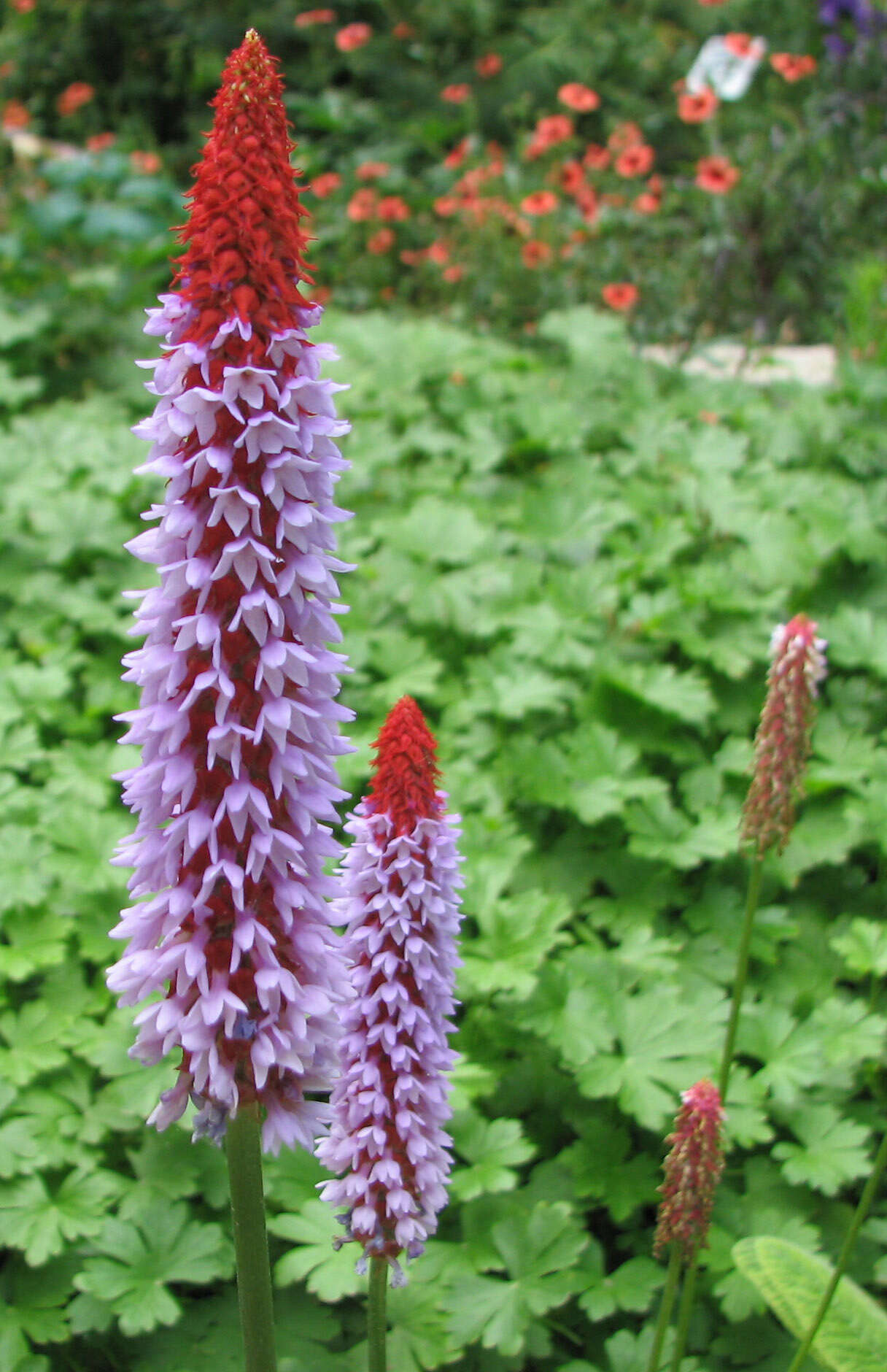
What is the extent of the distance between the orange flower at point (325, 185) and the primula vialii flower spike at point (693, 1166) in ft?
21.0

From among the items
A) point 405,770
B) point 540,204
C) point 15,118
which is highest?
point 15,118

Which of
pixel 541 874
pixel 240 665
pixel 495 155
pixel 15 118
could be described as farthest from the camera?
pixel 15 118

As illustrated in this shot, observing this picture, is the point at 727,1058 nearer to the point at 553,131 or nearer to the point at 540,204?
the point at 540,204

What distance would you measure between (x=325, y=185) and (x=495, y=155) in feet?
4.00

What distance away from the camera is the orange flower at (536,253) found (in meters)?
6.34

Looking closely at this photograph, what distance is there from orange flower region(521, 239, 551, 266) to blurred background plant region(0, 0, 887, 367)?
0.07ft

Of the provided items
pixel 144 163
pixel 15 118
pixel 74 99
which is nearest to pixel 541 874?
pixel 144 163

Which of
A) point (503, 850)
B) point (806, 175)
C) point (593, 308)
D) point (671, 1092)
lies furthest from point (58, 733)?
point (806, 175)

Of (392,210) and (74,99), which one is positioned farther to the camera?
(74,99)

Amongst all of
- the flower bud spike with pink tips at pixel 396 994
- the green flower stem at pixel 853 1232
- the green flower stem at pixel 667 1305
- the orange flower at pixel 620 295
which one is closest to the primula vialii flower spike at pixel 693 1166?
the green flower stem at pixel 667 1305

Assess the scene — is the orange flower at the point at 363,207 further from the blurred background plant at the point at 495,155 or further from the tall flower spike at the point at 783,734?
the tall flower spike at the point at 783,734

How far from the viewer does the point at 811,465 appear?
4.55 metres

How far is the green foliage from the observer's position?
1985 millimetres

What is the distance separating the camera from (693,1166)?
5.53 feet
